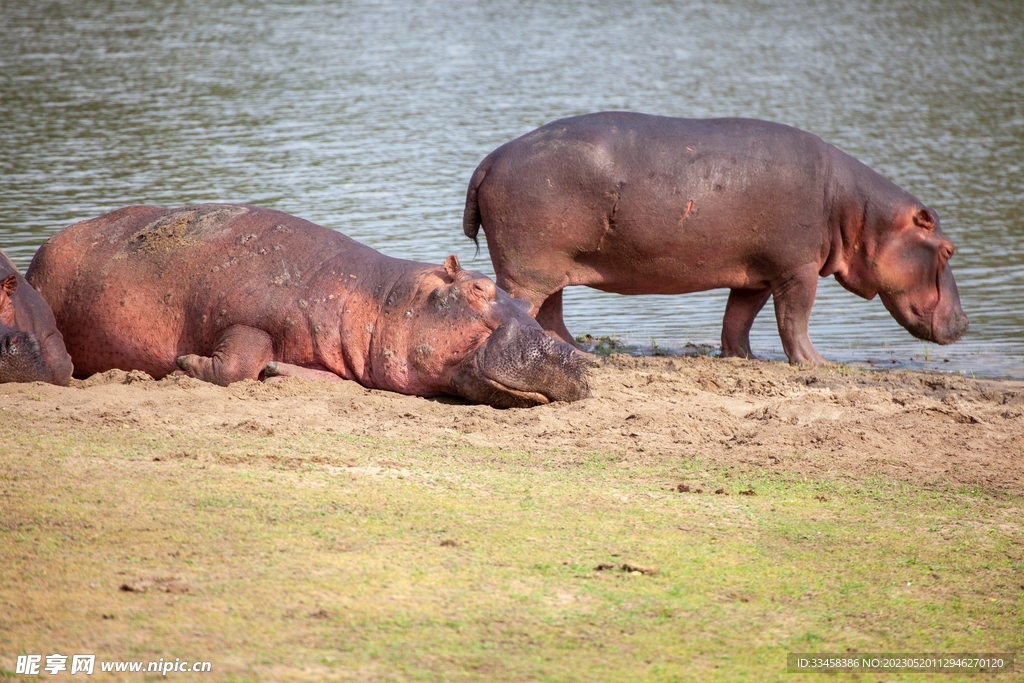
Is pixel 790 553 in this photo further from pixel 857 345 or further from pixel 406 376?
pixel 857 345

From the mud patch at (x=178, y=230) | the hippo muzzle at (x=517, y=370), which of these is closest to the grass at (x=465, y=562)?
the hippo muzzle at (x=517, y=370)

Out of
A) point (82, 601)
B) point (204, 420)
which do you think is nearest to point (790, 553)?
point (82, 601)

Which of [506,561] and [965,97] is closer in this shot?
[506,561]

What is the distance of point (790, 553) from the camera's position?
13.1 feet

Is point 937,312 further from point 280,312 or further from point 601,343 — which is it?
point 280,312

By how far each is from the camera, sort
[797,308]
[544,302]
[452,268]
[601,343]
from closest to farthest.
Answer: [452,268] < [544,302] < [797,308] < [601,343]

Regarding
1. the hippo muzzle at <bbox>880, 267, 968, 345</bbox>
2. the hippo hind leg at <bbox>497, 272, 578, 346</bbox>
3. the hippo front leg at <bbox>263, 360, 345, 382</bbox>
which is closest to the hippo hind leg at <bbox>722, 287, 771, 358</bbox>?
the hippo muzzle at <bbox>880, 267, 968, 345</bbox>

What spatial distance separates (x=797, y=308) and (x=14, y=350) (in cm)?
473

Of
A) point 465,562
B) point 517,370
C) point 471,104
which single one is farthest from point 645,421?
point 471,104

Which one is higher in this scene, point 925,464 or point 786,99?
point 925,464

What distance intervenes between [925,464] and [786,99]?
1432 cm

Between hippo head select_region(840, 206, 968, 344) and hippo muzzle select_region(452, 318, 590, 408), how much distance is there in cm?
335

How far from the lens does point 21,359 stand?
5.60 meters

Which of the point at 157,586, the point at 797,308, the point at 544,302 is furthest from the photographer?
the point at 797,308
